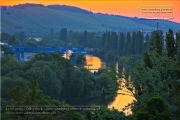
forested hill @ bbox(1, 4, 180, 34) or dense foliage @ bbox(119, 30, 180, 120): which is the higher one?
forested hill @ bbox(1, 4, 180, 34)

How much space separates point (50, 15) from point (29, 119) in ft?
194

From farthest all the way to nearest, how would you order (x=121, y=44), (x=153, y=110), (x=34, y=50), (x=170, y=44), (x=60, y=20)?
1. (x=60, y=20)
2. (x=34, y=50)
3. (x=121, y=44)
4. (x=170, y=44)
5. (x=153, y=110)

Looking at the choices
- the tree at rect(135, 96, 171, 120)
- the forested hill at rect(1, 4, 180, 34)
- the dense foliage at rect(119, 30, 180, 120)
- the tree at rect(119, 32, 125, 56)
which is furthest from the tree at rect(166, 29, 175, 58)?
the forested hill at rect(1, 4, 180, 34)

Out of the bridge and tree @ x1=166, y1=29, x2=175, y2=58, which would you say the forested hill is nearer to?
the bridge

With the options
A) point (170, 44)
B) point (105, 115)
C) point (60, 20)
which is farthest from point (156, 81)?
point (60, 20)

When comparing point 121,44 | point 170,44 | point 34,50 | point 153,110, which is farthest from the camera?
point 34,50

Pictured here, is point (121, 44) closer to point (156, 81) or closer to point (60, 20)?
point (156, 81)

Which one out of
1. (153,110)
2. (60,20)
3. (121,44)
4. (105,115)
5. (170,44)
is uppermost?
(60,20)

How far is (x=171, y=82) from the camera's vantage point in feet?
18.9

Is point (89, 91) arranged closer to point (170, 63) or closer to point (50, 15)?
point (170, 63)

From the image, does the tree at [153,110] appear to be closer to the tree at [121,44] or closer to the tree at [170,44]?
the tree at [170,44]

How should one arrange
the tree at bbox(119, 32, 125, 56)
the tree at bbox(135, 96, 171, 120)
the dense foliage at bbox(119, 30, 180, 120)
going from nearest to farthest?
1. the tree at bbox(135, 96, 171, 120)
2. the dense foliage at bbox(119, 30, 180, 120)
3. the tree at bbox(119, 32, 125, 56)

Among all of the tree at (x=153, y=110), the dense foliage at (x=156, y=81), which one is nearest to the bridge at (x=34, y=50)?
the dense foliage at (x=156, y=81)

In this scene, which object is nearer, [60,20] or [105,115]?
[105,115]
